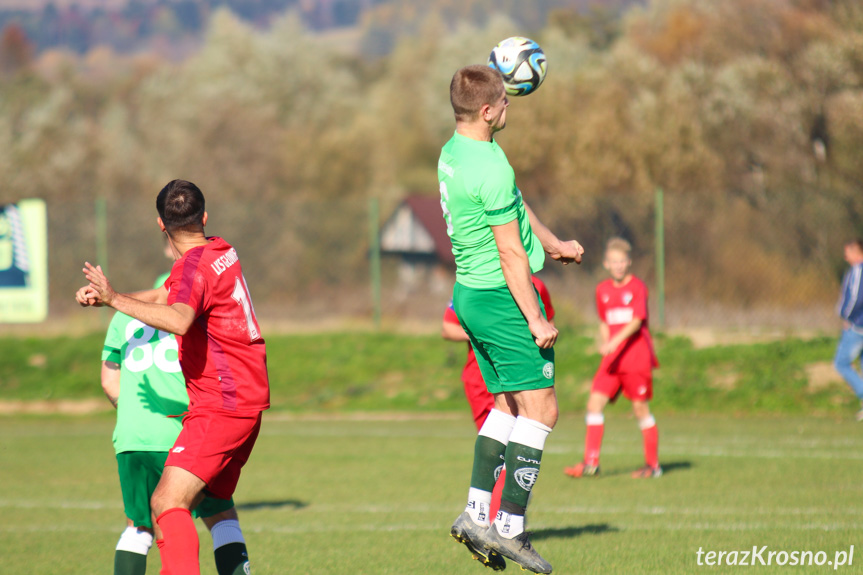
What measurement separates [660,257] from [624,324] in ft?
31.0

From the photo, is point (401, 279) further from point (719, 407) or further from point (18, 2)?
point (18, 2)

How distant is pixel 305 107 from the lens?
58375mm

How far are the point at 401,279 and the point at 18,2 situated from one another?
123458mm

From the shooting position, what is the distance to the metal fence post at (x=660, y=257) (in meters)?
18.3

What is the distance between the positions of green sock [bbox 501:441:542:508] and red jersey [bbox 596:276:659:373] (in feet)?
14.4

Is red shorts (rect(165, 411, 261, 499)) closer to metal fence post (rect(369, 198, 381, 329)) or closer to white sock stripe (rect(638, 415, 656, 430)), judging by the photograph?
white sock stripe (rect(638, 415, 656, 430))

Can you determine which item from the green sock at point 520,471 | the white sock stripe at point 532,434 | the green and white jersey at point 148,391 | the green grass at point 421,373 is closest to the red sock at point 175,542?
the green and white jersey at point 148,391

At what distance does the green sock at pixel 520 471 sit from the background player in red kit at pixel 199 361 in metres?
1.34

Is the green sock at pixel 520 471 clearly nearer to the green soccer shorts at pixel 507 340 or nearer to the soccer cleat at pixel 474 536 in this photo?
the soccer cleat at pixel 474 536

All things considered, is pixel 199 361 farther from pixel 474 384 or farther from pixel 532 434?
pixel 474 384

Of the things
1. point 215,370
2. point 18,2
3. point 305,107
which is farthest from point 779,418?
point 18,2

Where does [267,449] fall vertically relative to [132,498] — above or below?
below

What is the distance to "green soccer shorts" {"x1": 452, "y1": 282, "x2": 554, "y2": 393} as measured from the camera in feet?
16.5

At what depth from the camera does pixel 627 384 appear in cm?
939
